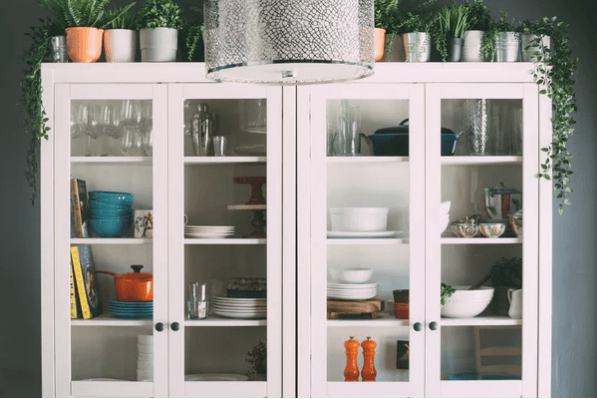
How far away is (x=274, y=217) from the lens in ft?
7.73

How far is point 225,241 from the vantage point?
239 centimetres

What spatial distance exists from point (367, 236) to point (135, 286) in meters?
0.87

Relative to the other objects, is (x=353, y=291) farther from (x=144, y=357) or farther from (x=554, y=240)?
(x=554, y=240)

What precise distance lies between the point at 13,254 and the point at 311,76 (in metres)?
1.93

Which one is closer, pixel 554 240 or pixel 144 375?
pixel 144 375

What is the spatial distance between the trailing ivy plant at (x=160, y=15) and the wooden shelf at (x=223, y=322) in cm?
108

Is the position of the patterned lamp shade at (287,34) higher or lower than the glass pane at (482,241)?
higher

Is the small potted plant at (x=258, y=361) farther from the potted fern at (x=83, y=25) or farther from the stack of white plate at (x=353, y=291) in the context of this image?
the potted fern at (x=83, y=25)

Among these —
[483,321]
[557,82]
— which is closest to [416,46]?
[557,82]

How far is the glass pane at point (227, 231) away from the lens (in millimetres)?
2367

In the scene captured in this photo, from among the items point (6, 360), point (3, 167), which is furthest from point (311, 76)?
point (6, 360)

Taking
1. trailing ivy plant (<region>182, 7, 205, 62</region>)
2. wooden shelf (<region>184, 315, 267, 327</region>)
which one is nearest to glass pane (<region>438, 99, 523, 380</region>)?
wooden shelf (<region>184, 315, 267, 327</region>)

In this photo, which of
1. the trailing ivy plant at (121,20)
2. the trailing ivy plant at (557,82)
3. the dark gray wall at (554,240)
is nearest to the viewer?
the trailing ivy plant at (557,82)

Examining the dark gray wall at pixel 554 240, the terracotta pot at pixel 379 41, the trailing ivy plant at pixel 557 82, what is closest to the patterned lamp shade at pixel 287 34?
the terracotta pot at pixel 379 41
